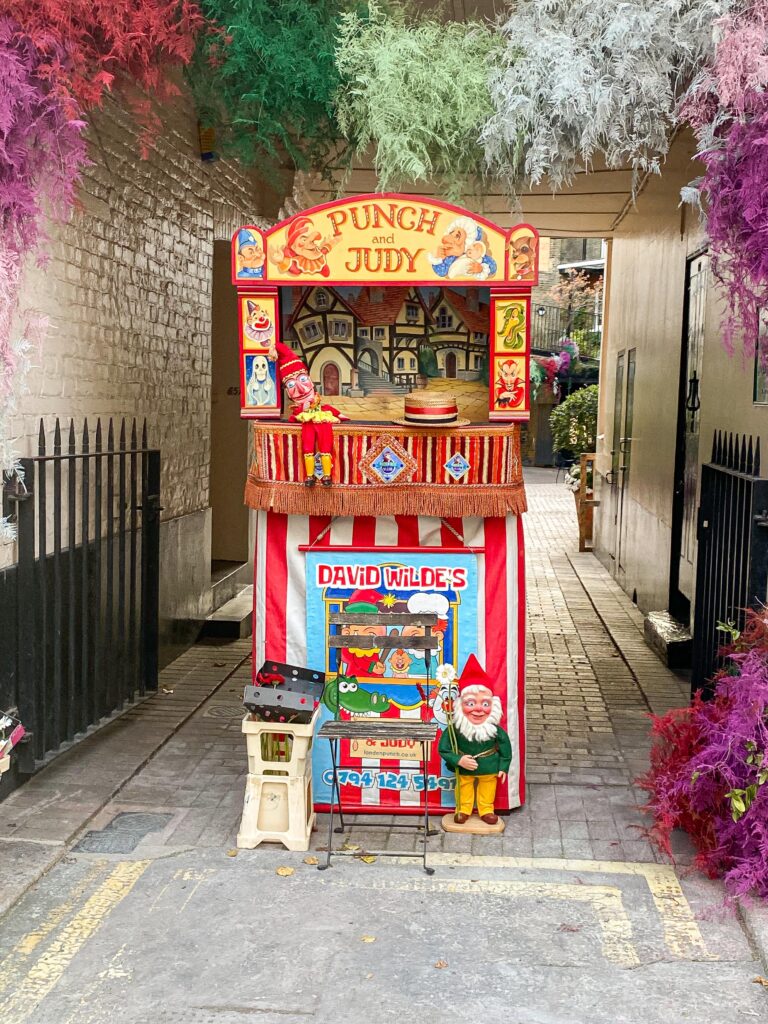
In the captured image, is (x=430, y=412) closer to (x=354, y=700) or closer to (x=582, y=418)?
(x=354, y=700)

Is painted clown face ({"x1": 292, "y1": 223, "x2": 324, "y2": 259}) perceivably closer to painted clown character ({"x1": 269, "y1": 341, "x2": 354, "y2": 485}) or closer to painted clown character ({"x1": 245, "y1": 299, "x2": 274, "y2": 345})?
painted clown character ({"x1": 245, "y1": 299, "x2": 274, "y2": 345})

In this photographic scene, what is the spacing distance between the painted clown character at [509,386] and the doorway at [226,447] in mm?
6212

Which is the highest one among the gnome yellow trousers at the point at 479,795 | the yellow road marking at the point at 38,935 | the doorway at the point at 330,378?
the doorway at the point at 330,378

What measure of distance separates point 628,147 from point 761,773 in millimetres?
3115

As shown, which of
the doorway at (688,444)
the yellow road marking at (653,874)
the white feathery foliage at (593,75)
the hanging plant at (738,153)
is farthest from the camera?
the doorway at (688,444)

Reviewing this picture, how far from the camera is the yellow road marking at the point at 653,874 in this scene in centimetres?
441

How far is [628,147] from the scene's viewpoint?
5480mm

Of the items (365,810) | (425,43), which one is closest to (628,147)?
(425,43)

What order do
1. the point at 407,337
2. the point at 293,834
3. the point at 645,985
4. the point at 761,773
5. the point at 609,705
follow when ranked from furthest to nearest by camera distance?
the point at 609,705 → the point at 407,337 → the point at 293,834 → the point at 761,773 → the point at 645,985

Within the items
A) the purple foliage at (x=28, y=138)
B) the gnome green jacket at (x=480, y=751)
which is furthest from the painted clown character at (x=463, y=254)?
the gnome green jacket at (x=480, y=751)

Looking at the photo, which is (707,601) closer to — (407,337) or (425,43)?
(407,337)

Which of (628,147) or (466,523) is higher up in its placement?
(628,147)

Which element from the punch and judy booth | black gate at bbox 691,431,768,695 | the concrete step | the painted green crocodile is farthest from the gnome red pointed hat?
the concrete step

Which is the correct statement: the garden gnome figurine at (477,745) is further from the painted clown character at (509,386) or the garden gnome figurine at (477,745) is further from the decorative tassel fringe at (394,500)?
the painted clown character at (509,386)
